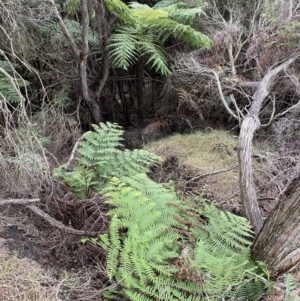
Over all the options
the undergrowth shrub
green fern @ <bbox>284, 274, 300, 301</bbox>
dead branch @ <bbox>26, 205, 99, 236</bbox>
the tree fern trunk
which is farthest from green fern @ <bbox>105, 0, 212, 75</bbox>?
green fern @ <bbox>284, 274, 300, 301</bbox>

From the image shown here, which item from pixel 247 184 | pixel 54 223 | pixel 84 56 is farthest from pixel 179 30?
pixel 54 223

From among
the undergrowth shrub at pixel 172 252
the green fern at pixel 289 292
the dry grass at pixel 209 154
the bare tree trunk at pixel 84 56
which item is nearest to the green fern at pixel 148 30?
the bare tree trunk at pixel 84 56

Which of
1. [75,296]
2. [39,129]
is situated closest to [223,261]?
[75,296]

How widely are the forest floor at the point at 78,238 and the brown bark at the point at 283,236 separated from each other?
141 millimetres

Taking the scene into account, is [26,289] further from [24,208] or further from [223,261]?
[223,261]

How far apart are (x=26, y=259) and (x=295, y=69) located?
394 cm

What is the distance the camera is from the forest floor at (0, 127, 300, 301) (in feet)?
7.23

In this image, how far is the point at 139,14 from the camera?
3943 millimetres

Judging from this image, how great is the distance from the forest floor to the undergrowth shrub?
0.21 m

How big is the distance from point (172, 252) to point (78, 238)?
901mm

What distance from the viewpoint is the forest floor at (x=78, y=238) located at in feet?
7.23

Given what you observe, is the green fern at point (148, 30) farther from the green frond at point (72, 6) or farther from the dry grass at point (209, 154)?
the dry grass at point (209, 154)

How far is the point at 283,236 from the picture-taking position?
2.14 m

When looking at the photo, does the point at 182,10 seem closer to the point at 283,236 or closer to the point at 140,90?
the point at 140,90
